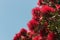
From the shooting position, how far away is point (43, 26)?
482 inches

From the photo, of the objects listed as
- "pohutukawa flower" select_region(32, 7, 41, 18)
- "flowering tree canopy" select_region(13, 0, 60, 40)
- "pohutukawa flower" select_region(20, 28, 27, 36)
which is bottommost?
"flowering tree canopy" select_region(13, 0, 60, 40)

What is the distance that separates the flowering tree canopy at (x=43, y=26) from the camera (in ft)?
38.2

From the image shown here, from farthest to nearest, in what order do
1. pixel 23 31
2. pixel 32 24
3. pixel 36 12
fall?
pixel 23 31
pixel 36 12
pixel 32 24

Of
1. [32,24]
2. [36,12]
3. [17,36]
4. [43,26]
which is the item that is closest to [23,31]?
[17,36]

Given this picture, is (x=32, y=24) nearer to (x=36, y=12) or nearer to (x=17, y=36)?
(x=36, y=12)

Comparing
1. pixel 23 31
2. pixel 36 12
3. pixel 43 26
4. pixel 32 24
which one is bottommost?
pixel 43 26

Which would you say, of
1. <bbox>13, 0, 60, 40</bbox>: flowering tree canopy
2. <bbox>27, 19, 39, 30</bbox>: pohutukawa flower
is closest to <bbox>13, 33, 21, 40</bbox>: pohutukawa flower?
<bbox>13, 0, 60, 40</bbox>: flowering tree canopy

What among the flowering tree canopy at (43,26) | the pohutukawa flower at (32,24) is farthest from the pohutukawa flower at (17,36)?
the pohutukawa flower at (32,24)

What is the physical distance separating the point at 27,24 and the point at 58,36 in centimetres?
206

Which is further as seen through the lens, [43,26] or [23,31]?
[23,31]

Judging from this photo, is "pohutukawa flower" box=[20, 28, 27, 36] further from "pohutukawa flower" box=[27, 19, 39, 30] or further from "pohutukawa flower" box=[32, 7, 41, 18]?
"pohutukawa flower" box=[32, 7, 41, 18]

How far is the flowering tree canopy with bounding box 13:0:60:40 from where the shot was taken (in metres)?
11.7

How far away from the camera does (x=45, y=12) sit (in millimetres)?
12148

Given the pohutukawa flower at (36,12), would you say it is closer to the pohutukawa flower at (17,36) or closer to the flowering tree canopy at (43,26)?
the flowering tree canopy at (43,26)
